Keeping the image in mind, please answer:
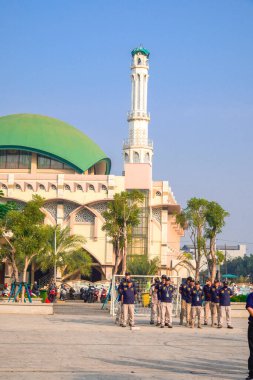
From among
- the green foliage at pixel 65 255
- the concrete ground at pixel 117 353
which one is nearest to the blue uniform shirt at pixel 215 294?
the concrete ground at pixel 117 353

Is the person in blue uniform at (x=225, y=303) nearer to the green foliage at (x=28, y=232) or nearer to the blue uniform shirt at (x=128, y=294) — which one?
the blue uniform shirt at (x=128, y=294)

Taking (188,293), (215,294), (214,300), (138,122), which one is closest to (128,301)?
(188,293)

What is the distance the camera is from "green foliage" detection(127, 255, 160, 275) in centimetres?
6744

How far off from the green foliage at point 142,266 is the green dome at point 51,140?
13.3 meters

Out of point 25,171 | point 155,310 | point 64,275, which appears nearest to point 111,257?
point 64,275

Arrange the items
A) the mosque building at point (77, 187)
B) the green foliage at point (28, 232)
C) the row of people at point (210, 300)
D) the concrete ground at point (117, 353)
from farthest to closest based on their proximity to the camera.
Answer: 1. the mosque building at point (77, 187)
2. the green foliage at point (28, 232)
3. the row of people at point (210, 300)
4. the concrete ground at point (117, 353)

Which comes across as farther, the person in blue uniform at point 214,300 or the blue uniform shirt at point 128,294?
the person in blue uniform at point 214,300

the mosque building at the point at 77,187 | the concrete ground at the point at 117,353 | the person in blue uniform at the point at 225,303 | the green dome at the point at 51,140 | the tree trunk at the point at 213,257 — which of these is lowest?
the concrete ground at the point at 117,353

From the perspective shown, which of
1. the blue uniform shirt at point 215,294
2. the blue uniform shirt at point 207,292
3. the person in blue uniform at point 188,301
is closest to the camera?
the person in blue uniform at point 188,301

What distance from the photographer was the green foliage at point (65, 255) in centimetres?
6419

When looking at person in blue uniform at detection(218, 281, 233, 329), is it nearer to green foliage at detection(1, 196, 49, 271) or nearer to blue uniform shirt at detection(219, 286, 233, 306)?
blue uniform shirt at detection(219, 286, 233, 306)

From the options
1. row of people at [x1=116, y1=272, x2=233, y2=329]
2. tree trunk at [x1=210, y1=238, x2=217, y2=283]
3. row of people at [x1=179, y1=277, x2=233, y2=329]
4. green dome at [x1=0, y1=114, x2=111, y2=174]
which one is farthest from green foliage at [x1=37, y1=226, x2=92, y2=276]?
row of people at [x1=179, y1=277, x2=233, y2=329]

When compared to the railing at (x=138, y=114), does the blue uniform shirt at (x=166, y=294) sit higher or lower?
lower

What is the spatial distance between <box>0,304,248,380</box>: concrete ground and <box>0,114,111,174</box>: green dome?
2194 inches
